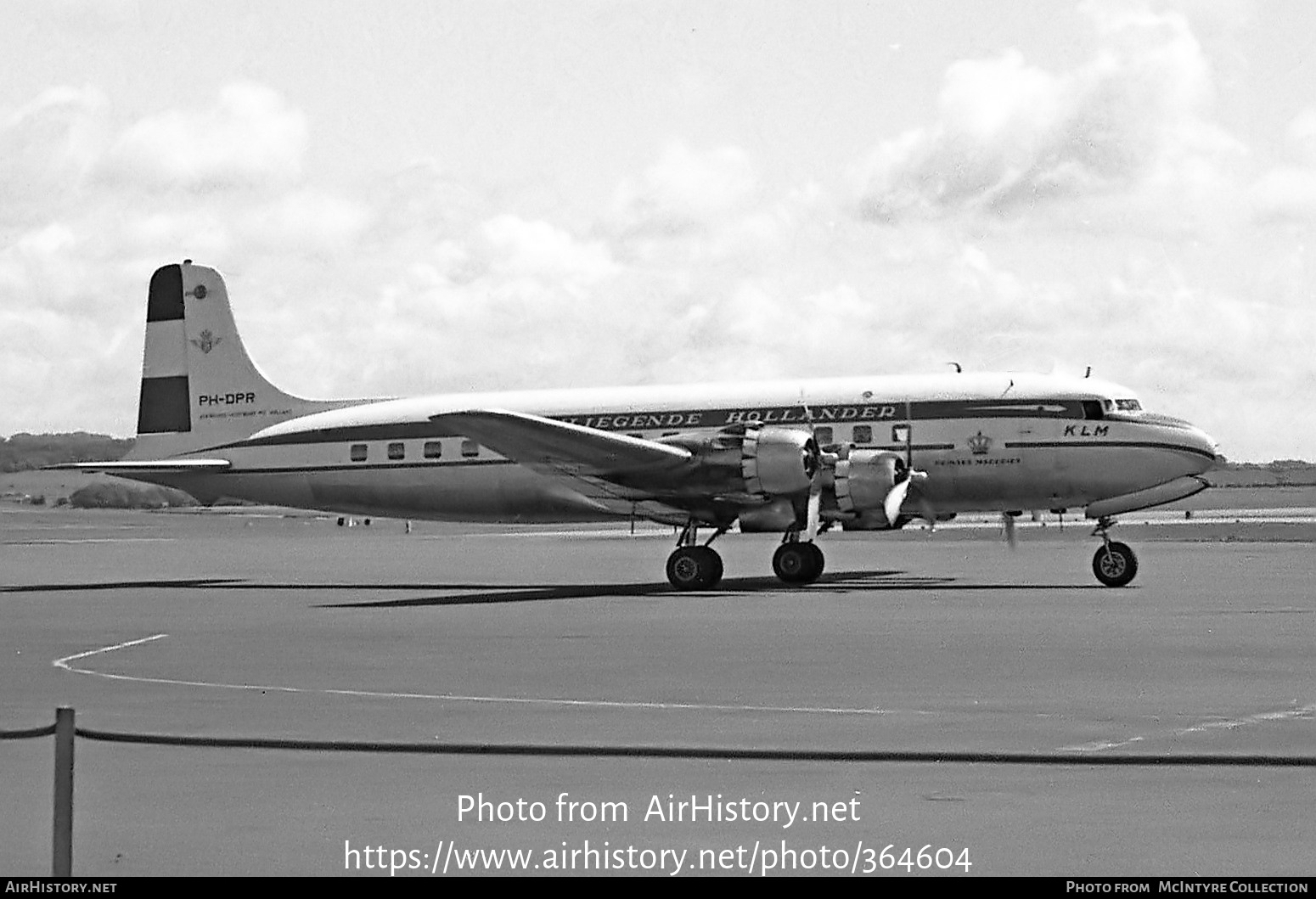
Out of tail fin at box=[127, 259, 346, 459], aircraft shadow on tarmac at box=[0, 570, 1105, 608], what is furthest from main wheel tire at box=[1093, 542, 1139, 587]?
tail fin at box=[127, 259, 346, 459]

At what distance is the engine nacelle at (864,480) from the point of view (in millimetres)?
33844

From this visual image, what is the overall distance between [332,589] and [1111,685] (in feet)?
74.4

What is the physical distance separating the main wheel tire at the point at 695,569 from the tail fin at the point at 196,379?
1151 cm

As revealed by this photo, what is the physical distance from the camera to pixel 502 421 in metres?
32.9

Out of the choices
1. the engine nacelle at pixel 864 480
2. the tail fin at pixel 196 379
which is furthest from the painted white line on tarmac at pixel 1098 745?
the tail fin at pixel 196 379

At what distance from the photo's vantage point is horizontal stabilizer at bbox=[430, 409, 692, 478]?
32.9 meters

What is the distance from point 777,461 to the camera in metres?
33.3

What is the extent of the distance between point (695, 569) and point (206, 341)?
1610 cm

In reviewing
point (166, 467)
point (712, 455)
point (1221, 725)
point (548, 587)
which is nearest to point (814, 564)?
point (712, 455)

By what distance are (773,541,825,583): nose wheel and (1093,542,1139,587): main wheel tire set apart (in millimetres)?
5327

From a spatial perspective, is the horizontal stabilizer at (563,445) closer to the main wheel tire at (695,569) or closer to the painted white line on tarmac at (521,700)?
the main wheel tire at (695,569)

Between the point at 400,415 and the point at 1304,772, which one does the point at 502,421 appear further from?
the point at 1304,772

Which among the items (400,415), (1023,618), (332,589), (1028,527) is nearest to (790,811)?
(1023,618)

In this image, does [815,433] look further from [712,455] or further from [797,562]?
[712,455]
